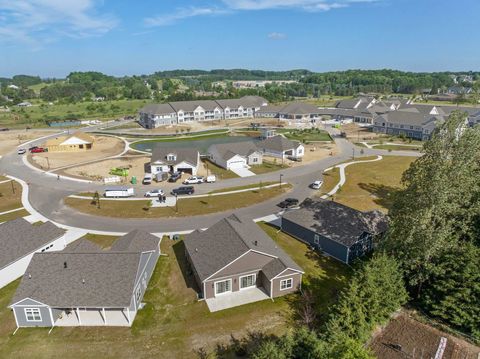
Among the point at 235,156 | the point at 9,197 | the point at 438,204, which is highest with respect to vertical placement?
the point at 438,204

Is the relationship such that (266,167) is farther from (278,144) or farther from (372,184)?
(372,184)

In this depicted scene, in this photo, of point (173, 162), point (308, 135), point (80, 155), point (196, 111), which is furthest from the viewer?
point (196, 111)

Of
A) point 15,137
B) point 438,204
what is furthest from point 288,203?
point 15,137

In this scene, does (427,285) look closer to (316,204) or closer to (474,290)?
(474,290)

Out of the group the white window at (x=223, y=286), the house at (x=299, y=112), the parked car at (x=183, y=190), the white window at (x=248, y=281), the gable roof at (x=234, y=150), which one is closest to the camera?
the white window at (x=223, y=286)

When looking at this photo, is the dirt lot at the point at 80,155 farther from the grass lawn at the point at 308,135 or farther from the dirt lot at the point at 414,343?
the dirt lot at the point at 414,343

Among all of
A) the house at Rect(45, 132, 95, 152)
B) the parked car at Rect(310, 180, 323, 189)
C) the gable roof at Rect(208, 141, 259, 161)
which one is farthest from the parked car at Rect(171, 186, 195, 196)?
the house at Rect(45, 132, 95, 152)

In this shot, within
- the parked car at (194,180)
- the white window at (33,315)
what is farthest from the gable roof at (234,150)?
the white window at (33,315)

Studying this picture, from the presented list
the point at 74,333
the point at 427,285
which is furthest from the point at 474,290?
the point at 74,333
